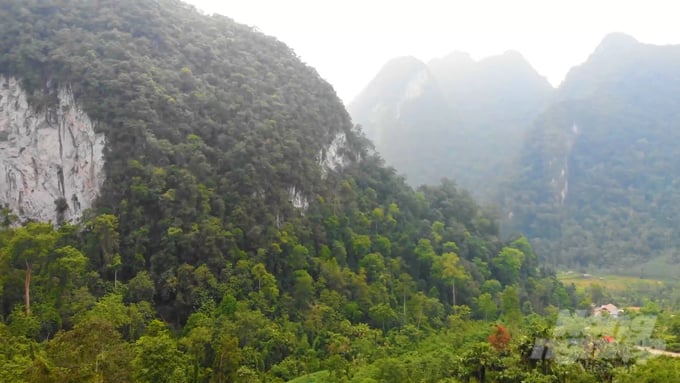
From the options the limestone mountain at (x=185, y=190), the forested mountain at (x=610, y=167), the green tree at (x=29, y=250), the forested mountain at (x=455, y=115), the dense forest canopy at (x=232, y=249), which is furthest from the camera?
the forested mountain at (x=455, y=115)

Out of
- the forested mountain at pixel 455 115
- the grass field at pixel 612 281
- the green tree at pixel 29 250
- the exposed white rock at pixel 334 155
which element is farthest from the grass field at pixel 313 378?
the forested mountain at pixel 455 115

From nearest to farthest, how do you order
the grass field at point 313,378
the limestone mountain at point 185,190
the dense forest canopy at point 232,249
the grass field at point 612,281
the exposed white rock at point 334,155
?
the dense forest canopy at point 232,249 < the grass field at point 313,378 < the limestone mountain at point 185,190 < the exposed white rock at point 334,155 < the grass field at point 612,281

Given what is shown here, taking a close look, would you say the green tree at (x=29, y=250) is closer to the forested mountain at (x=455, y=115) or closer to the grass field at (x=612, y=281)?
the grass field at (x=612, y=281)

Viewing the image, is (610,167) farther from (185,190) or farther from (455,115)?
(185,190)

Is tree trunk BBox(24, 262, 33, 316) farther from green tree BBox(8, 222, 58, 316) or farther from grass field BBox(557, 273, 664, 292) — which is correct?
grass field BBox(557, 273, 664, 292)

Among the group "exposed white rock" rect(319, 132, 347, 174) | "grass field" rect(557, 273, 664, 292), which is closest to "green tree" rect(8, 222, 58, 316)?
"exposed white rock" rect(319, 132, 347, 174)

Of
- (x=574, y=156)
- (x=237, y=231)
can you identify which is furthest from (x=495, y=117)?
(x=237, y=231)

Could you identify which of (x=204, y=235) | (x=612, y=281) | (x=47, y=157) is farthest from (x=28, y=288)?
(x=612, y=281)
